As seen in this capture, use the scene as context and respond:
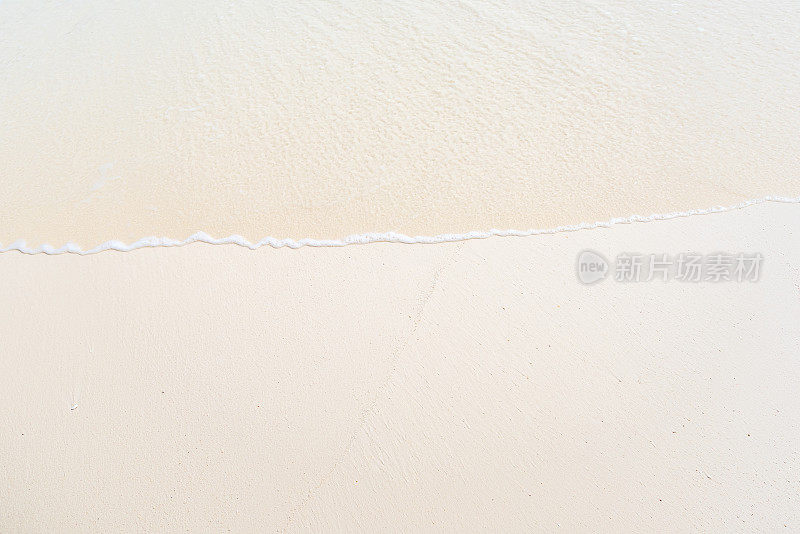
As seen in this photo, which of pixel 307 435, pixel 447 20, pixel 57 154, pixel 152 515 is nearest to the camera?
pixel 152 515

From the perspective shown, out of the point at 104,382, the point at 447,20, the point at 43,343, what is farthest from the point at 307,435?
the point at 447,20

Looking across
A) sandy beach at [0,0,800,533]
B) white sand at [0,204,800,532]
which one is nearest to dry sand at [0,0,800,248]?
sandy beach at [0,0,800,533]

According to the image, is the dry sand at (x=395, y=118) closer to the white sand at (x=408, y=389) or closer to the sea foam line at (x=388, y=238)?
the sea foam line at (x=388, y=238)

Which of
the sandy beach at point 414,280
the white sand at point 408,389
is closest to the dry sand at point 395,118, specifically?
the sandy beach at point 414,280

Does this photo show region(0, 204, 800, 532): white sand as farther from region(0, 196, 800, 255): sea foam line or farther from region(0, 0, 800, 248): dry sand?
region(0, 0, 800, 248): dry sand

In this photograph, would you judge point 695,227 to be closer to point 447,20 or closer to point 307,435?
point 307,435
